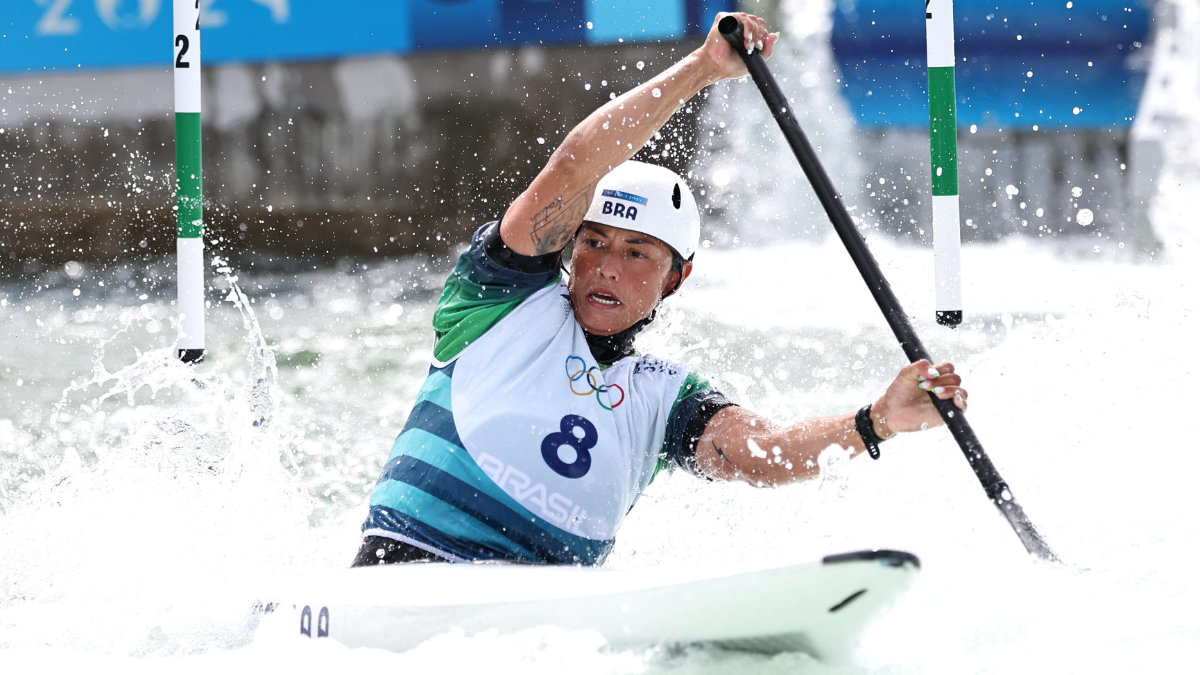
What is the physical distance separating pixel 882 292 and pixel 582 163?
823mm

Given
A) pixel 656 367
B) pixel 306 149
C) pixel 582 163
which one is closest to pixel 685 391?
pixel 656 367

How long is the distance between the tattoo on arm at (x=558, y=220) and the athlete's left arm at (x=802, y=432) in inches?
23.3

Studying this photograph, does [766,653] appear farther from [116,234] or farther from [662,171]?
[116,234]

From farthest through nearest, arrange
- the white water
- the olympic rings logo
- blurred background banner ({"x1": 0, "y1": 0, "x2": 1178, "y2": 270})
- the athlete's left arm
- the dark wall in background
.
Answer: the dark wall in background → blurred background banner ({"x1": 0, "y1": 0, "x2": 1178, "y2": 270}) → the olympic rings logo → the athlete's left arm → the white water

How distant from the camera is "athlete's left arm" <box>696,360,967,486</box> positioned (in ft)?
8.96

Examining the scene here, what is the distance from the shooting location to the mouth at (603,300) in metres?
3.00

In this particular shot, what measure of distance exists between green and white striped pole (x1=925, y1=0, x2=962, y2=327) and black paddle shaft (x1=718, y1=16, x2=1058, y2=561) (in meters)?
1.04

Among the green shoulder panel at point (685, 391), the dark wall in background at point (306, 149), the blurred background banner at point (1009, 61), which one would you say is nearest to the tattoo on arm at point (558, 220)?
the green shoulder panel at point (685, 391)

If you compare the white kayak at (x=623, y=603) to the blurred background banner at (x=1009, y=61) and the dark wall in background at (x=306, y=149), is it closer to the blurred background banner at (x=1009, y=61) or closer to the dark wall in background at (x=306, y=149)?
the blurred background banner at (x=1009, y=61)

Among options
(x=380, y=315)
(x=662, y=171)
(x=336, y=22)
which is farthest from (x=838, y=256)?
(x=662, y=171)

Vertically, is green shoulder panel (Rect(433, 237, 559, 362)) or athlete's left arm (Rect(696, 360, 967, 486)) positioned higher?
green shoulder panel (Rect(433, 237, 559, 362))

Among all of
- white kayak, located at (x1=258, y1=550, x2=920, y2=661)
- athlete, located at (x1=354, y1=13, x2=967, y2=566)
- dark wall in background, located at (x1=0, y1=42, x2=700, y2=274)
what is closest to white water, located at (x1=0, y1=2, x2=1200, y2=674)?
white kayak, located at (x1=258, y1=550, x2=920, y2=661)

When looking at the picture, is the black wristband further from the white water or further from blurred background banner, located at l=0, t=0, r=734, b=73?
blurred background banner, located at l=0, t=0, r=734, b=73

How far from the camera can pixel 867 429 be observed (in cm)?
279
